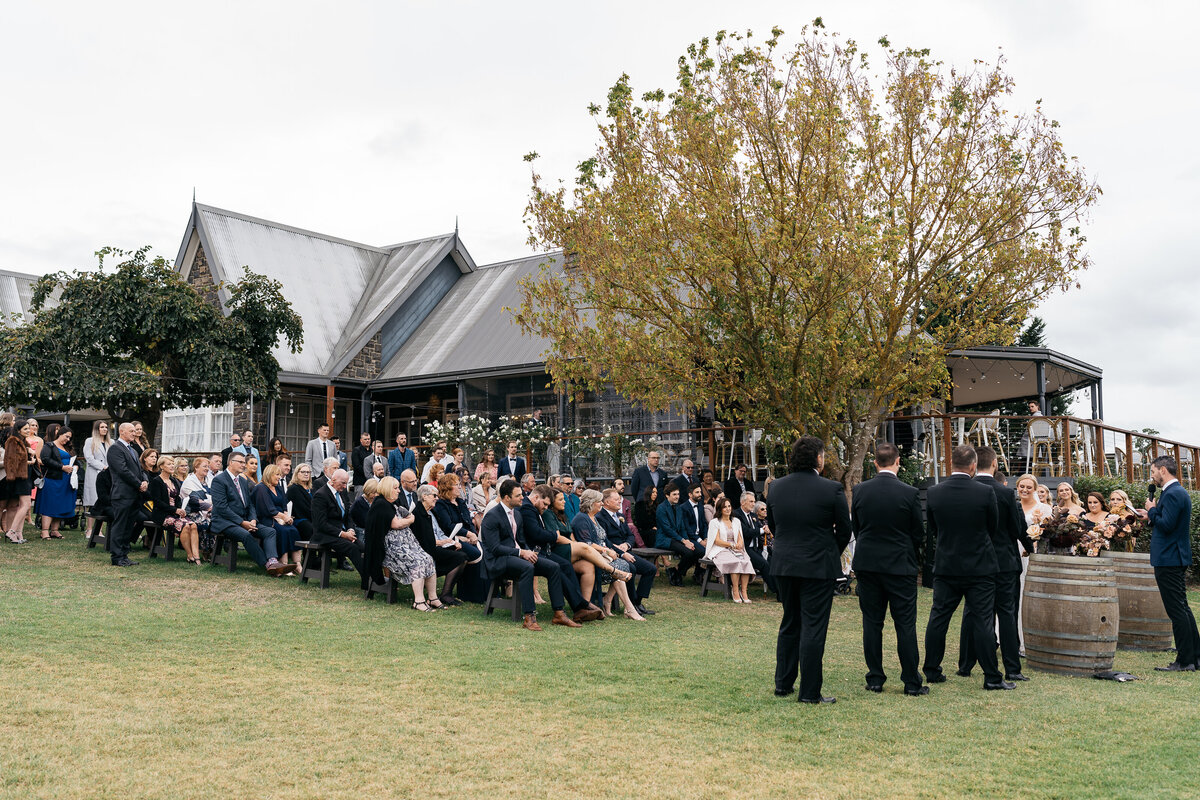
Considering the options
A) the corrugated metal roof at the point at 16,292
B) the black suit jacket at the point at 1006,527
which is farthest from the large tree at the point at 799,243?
the corrugated metal roof at the point at 16,292

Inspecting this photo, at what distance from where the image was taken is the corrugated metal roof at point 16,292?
2930 cm

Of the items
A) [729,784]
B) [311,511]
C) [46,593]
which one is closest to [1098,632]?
[729,784]

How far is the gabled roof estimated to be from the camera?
25.2m

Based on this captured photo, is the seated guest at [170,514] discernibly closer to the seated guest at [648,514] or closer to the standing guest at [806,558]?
the seated guest at [648,514]

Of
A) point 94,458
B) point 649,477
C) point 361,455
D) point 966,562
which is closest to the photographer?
point 966,562

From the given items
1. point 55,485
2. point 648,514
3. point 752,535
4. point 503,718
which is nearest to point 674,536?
point 752,535

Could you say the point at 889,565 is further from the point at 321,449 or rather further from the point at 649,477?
the point at 321,449

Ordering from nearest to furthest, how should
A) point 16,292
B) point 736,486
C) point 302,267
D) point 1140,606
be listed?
point 1140,606 → point 736,486 → point 302,267 → point 16,292

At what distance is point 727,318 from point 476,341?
41.1ft

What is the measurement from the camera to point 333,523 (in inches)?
449

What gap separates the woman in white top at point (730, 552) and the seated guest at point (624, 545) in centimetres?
107

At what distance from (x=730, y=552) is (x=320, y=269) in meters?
19.1

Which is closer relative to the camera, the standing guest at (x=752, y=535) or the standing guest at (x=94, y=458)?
the standing guest at (x=752, y=535)

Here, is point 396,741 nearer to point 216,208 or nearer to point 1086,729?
point 1086,729
